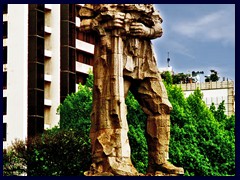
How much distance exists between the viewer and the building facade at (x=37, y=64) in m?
65.5

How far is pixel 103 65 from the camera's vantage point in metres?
30.5

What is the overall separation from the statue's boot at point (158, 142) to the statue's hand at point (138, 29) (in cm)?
256

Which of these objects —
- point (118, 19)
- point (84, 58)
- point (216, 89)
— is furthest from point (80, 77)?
point (118, 19)

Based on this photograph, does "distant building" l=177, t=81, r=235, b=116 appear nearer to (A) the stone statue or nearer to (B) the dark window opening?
(B) the dark window opening

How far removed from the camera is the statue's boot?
30.7 meters

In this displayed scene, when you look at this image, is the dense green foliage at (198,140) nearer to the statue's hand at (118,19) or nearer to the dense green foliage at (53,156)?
the dense green foliage at (53,156)

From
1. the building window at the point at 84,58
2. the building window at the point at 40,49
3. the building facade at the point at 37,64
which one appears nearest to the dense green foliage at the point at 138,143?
the building facade at the point at 37,64

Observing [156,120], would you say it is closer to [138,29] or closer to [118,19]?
[138,29]

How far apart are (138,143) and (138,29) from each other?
20.2m

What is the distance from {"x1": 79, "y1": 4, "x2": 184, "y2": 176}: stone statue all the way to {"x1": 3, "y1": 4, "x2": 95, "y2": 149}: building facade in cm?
3139

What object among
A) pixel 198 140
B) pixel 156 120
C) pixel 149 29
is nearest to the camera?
pixel 149 29

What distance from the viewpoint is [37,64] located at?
6719cm

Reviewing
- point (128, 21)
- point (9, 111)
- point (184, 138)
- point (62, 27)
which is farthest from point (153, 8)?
point (62, 27)

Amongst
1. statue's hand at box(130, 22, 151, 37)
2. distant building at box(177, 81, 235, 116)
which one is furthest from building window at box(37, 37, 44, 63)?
statue's hand at box(130, 22, 151, 37)
